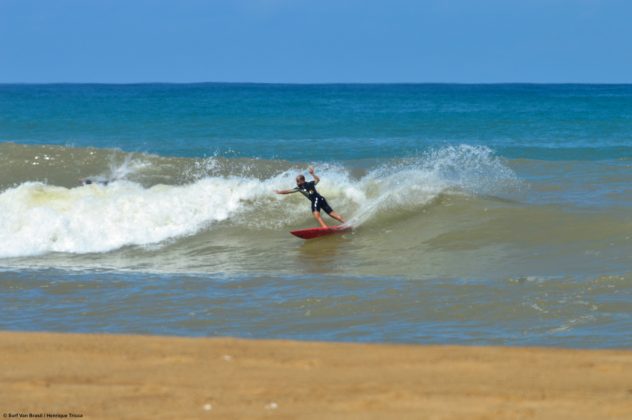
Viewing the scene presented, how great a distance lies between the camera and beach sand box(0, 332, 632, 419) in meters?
5.49

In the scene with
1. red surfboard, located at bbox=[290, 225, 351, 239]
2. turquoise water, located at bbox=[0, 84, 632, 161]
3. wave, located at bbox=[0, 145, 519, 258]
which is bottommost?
red surfboard, located at bbox=[290, 225, 351, 239]

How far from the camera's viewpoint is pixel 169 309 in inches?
369

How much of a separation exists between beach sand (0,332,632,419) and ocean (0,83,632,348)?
115cm

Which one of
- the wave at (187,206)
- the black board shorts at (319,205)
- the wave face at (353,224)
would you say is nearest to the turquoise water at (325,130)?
the wave face at (353,224)

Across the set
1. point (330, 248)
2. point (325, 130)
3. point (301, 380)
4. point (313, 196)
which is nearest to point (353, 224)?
point (313, 196)

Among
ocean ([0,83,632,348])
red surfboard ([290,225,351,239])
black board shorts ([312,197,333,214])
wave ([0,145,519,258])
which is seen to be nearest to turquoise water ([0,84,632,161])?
ocean ([0,83,632,348])

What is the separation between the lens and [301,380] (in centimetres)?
603

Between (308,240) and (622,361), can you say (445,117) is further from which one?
(622,361)

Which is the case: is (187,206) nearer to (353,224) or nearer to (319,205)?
(319,205)

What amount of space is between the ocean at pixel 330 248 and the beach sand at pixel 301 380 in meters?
1.15

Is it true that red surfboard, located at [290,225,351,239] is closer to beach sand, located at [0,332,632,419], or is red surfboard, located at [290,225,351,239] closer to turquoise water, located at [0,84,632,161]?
beach sand, located at [0,332,632,419]

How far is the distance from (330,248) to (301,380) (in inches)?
305

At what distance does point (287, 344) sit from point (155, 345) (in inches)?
A: 38.9

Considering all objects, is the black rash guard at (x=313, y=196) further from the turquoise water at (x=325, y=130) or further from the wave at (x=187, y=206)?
the turquoise water at (x=325, y=130)
